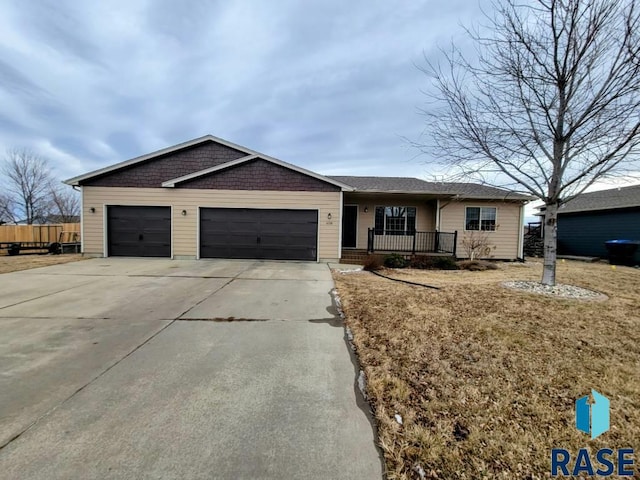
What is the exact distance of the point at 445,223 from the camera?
12.8 metres

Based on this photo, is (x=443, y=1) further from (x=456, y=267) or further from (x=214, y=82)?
(x=214, y=82)

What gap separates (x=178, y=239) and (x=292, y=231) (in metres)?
4.56

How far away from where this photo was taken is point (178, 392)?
2396 millimetres

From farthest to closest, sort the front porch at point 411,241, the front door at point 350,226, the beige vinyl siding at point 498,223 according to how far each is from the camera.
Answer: the front door at point 350,226, the beige vinyl siding at point 498,223, the front porch at point 411,241

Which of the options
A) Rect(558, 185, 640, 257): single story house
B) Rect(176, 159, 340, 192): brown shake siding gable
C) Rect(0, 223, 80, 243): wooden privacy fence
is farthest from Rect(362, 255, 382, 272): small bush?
Rect(0, 223, 80, 243): wooden privacy fence

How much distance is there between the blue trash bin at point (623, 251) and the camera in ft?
41.0

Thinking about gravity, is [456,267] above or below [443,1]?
below

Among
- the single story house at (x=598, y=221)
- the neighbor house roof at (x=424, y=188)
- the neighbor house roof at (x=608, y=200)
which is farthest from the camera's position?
the neighbor house roof at (x=608, y=200)

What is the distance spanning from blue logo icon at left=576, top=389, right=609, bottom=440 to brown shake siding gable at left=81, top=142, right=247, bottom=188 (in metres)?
12.7

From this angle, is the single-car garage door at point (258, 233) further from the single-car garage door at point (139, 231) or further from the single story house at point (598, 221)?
the single story house at point (598, 221)

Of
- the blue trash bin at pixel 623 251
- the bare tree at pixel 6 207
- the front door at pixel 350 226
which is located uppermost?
the bare tree at pixel 6 207

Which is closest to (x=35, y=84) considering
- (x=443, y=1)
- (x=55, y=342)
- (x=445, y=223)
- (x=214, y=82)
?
(x=214, y=82)

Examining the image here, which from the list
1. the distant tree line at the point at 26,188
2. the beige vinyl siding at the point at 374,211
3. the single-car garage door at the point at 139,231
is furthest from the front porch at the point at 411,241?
the distant tree line at the point at 26,188

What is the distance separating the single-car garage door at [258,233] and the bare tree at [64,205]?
30.9 m
